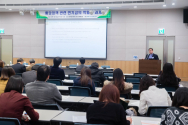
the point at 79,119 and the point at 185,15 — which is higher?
the point at 185,15

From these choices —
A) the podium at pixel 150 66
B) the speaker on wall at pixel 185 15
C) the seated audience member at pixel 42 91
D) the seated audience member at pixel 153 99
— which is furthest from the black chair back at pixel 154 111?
the speaker on wall at pixel 185 15

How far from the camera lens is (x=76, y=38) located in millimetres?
11398

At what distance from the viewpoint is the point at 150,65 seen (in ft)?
27.3

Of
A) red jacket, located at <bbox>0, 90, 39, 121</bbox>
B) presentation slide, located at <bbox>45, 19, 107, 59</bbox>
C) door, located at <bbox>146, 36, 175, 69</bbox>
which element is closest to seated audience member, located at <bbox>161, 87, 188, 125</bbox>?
red jacket, located at <bbox>0, 90, 39, 121</bbox>

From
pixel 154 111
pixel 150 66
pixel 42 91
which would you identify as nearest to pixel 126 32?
pixel 150 66

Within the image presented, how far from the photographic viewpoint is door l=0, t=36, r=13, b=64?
12428mm

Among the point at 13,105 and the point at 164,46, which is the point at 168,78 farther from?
the point at 164,46

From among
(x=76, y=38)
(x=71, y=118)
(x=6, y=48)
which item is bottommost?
(x=71, y=118)

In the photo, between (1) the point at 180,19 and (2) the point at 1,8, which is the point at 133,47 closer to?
(1) the point at 180,19

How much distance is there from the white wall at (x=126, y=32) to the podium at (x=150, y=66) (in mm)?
2715

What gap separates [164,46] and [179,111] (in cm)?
941

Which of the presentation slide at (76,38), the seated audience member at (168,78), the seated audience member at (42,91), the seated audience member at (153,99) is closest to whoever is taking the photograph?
the seated audience member at (153,99)

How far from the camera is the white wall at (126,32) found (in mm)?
10688

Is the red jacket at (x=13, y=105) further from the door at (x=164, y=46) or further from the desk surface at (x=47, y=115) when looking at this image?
the door at (x=164, y=46)
